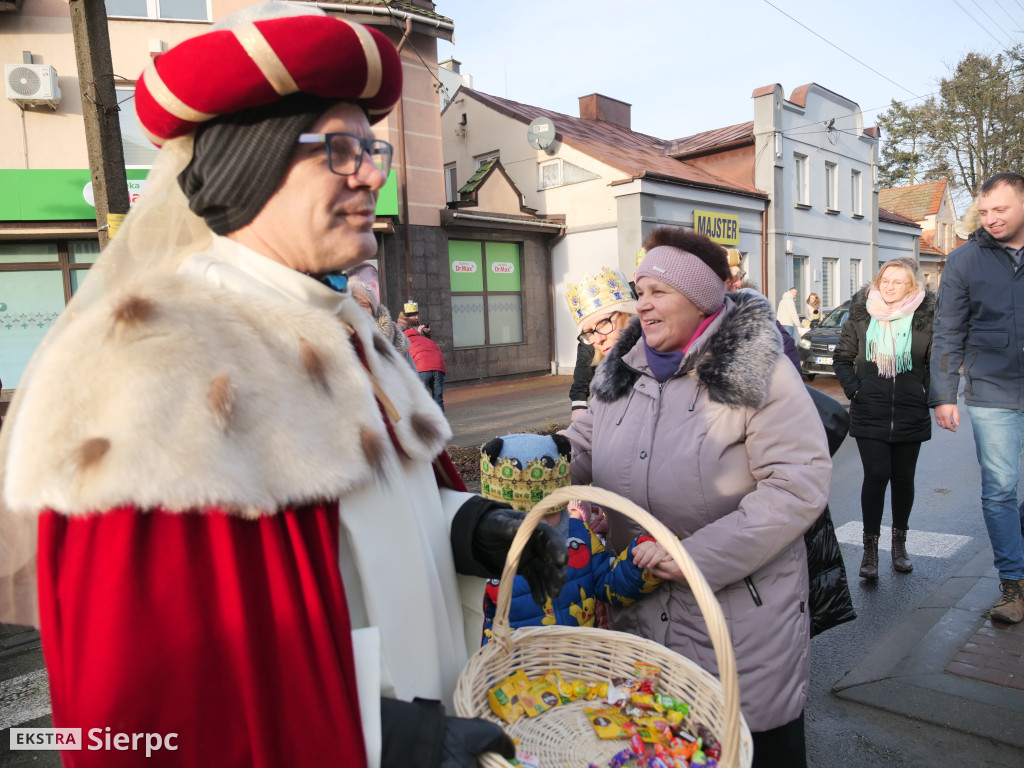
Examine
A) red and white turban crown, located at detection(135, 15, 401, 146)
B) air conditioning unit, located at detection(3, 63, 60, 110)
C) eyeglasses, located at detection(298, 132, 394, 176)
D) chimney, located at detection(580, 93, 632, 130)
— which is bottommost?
eyeglasses, located at detection(298, 132, 394, 176)

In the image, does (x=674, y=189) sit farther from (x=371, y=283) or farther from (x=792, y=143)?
(x=371, y=283)

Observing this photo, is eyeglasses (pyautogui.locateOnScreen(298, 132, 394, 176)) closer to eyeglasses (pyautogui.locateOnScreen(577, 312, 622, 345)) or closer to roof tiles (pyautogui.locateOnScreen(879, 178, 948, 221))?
eyeglasses (pyautogui.locateOnScreen(577, 312, 622, 345))

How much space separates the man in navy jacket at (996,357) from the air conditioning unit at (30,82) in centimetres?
1171

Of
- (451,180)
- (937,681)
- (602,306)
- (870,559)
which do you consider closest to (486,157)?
(451,180)

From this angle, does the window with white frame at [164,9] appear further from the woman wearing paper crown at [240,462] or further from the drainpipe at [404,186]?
the woman wearing paper crown at [240,462]

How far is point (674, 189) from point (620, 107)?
22.8ft

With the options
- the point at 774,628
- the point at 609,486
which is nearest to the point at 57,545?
the point at 609,486

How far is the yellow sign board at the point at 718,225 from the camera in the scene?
56.7 ft

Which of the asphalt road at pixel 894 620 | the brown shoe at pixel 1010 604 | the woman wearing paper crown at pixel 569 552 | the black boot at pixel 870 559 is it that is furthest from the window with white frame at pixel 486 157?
the woman wearing paper crown at pixel 569 552

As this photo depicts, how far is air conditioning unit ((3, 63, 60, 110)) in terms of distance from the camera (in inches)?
396

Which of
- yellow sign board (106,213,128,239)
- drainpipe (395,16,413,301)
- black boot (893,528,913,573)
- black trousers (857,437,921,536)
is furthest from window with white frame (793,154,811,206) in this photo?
yellow sign board (106,213,128,239)

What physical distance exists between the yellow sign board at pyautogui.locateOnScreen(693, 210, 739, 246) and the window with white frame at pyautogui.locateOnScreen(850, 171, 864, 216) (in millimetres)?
8137

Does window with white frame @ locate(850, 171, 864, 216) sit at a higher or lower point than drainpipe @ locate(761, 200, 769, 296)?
higher

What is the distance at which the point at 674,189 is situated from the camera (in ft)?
54.3
